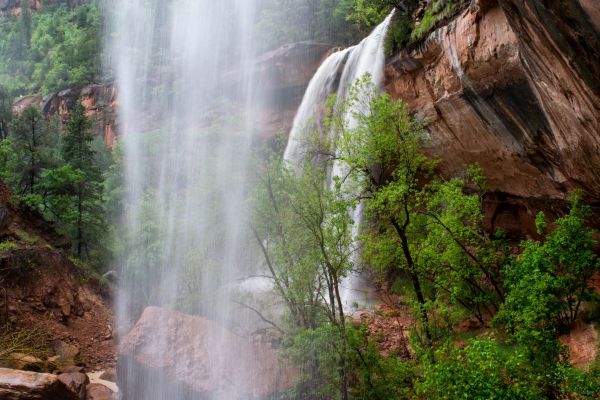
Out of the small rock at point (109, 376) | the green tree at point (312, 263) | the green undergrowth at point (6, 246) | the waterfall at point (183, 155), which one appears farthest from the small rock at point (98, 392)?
the green undergrowth at point (6, 246)

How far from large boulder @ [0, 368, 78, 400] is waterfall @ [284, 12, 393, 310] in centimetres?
935

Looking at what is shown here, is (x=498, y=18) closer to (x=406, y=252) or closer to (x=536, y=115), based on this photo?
(x=536, y=115)

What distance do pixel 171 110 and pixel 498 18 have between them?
109 feet

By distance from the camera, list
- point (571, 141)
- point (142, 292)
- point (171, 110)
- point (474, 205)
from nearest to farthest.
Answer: point (571, 141) → point (474, 205) → point (142, 292) → point (171, 110)

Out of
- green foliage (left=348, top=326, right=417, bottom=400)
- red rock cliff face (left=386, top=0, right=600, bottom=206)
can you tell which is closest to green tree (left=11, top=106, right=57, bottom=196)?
red rock cliff face (left=386, top=0, right=600, bottom=206)

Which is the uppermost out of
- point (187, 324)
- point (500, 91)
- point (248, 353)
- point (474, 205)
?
point (500, 91)

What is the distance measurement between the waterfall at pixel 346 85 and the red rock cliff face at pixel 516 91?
2228mm

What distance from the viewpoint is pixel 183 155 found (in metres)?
34.9

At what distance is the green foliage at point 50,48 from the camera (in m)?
46.2

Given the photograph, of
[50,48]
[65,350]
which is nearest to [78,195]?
[65,350]

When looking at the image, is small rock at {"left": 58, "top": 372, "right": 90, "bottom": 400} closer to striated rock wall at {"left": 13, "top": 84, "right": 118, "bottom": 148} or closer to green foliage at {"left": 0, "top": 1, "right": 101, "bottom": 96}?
striated rock wall at {"left": 13, "top": 84, "right": 118, "bottom": 148}

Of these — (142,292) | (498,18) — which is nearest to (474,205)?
(498,18)

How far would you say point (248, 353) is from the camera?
542 inches

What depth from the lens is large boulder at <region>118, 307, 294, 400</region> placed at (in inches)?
504
